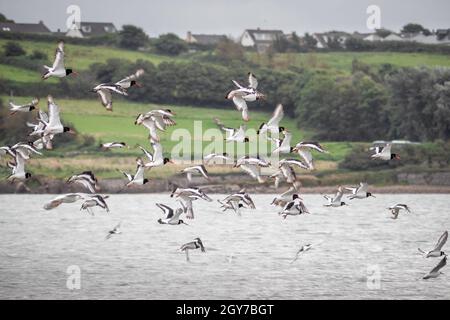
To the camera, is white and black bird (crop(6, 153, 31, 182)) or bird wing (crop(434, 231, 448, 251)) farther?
white and black bird (crop(6, 153, 31, 182))

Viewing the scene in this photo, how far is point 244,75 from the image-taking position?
115062 millimetres

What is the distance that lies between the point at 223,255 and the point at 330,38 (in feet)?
305

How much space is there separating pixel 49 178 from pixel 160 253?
36.9 metres

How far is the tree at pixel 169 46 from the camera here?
128 m

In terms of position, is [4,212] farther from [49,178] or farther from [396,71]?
[396,71]

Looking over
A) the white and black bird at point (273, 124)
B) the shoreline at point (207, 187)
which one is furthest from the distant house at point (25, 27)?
the white and black bird at point (273, 124)

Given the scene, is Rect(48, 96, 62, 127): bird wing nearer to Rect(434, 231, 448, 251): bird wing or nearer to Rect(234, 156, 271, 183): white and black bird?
Rect(234, 156, 271, 183): white and black bird

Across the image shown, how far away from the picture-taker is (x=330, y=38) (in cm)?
14225

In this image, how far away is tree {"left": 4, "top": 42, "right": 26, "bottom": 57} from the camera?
4518 inches

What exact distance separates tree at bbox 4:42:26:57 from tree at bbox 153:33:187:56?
17.2 m

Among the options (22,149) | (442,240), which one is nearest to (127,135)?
(22,149)

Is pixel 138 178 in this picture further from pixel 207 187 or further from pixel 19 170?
pixel 207 187

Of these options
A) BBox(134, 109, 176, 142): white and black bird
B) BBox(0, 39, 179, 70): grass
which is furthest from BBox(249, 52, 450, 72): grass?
BBox(134, 109, 176, 142): white and black bird

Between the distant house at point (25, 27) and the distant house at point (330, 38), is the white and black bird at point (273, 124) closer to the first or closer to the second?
the distant house at point (330, 38)
